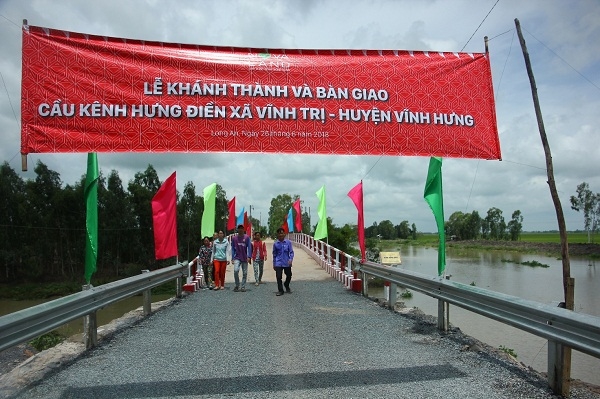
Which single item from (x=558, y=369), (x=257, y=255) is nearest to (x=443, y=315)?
(x=558, y=369)

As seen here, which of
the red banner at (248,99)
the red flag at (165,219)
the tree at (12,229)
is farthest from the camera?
the tree at (12,229)

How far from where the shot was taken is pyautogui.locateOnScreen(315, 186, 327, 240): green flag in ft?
69.6

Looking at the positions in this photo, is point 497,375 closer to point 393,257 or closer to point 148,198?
point 393,257

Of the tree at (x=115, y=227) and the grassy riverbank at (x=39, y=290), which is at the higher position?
the tree at (x=115, y=227)

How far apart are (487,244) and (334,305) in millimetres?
111113

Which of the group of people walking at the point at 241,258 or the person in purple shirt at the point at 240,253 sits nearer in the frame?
the group of people walking at the point at 241,258

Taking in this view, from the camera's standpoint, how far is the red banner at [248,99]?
5895mm

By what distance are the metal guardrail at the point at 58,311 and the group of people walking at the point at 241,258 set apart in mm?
4314

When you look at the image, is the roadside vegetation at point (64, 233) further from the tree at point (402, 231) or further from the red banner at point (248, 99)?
the tree at point (402, 231)

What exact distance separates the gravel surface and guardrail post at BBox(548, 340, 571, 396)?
97 millimetres

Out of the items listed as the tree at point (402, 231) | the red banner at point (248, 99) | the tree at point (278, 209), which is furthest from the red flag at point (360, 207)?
the tree at point (402, 231)

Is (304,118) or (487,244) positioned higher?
(304,118)

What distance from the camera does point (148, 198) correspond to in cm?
Answer: 6203

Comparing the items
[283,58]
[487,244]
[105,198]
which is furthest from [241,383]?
[487,244]
